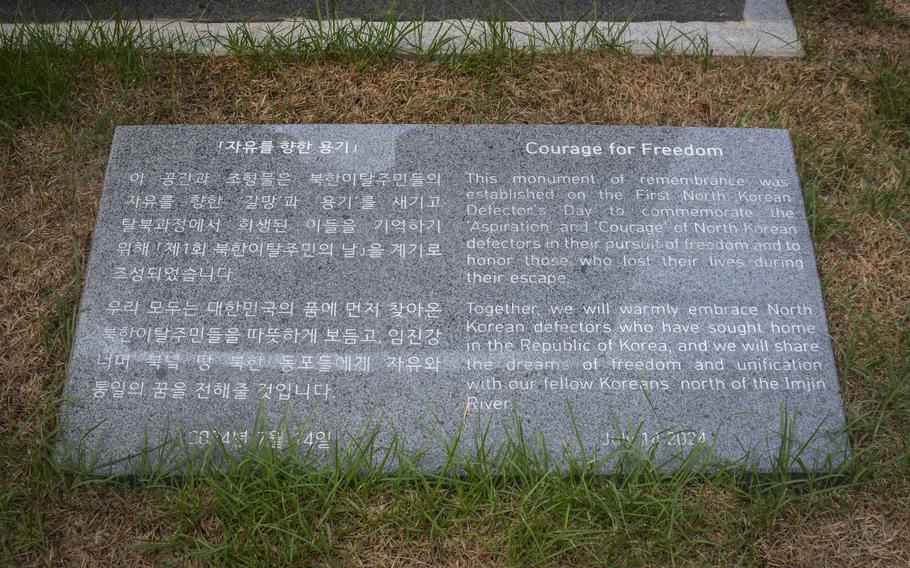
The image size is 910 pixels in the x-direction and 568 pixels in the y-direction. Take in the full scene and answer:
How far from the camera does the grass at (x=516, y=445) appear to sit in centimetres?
211

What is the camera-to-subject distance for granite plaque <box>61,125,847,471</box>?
7.05 ft

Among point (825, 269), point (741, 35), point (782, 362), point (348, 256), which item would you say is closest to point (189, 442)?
point (348, 256)

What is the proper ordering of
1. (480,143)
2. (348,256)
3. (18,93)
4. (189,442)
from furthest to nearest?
(18,93)
(480,143)
(348,256)
(189,442)

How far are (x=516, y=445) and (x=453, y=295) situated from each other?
1.54ft

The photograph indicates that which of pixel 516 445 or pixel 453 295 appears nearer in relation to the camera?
pixel 516 445

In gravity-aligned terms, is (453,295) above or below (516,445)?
above

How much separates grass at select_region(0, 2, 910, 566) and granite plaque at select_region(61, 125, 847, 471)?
12cm

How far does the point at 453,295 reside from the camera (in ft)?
7.47

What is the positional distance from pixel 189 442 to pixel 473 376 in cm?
80

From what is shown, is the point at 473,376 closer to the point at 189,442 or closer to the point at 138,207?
the point at 189,442

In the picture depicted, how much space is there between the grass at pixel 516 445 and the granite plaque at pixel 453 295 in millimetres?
117

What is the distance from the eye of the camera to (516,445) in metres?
2.12

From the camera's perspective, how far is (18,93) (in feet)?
8.96

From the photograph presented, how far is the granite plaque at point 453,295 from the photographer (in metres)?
2.15
